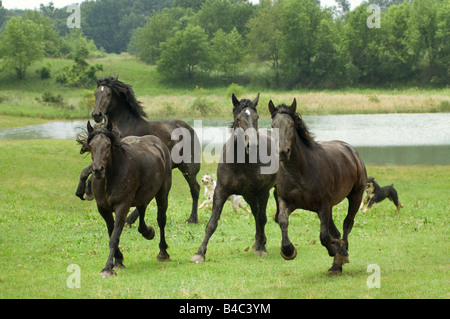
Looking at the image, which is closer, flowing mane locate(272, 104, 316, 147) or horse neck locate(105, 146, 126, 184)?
flowing mane locate(272, 104, 316, 147)

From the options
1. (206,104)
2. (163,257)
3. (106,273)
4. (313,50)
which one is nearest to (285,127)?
(106,273)

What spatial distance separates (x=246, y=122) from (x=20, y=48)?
82155mm

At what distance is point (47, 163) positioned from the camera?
87.6 ft

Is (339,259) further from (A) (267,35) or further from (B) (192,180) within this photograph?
(A) (267,35)

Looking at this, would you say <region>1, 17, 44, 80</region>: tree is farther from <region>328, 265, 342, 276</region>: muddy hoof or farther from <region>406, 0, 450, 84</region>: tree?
<region>328, 265, 342, 276</region>: muddy hoof

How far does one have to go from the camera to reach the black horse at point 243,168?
10.7 m

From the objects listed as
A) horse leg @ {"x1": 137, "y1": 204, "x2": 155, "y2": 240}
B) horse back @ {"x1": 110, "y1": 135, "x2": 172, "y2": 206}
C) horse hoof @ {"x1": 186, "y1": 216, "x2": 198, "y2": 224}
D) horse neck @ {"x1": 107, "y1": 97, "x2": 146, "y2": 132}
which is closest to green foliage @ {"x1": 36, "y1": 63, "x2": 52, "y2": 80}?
horse hoof @ {"x1": 186, "y1": 216, "x2": 198, "y2": 224}

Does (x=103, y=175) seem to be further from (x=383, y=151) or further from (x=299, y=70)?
(x=299, y=70)

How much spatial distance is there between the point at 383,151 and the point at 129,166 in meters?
28.0

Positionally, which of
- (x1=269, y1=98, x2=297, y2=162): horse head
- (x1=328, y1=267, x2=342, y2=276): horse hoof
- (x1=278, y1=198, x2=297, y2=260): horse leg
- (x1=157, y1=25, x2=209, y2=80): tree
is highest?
(x1=157, y1=25, x2=209, y2=80): tree

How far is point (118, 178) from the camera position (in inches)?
392

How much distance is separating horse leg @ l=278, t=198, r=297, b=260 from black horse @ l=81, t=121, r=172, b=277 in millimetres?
2506

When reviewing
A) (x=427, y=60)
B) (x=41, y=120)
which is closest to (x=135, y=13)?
(x=427, y=60)

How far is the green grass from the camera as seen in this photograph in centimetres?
845
